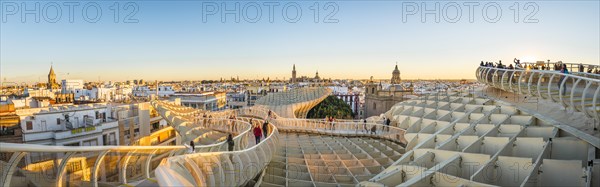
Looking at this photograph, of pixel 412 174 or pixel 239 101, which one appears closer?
pixel 412 174

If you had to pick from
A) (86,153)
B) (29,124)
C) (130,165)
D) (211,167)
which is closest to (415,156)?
(211,167)

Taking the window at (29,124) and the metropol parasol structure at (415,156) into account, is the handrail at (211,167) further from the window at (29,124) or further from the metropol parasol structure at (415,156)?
the window at (29,124)

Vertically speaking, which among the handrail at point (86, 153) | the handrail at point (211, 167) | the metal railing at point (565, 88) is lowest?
the handrail at point (211, 167)

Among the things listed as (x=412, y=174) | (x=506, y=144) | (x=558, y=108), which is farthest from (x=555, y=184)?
(x=558, y=108)

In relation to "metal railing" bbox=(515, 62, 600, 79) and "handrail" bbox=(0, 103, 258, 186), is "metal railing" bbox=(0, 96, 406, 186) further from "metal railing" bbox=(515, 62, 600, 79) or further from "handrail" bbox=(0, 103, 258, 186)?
"metal railing" bbox=(515, 62, 600, 79)

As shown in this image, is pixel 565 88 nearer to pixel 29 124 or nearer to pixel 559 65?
pixel 559 65

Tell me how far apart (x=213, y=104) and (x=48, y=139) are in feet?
144

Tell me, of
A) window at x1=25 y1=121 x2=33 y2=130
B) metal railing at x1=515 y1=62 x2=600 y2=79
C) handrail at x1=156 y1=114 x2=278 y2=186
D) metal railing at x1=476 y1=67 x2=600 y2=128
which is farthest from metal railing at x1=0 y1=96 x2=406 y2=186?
window at x1=25 y1=121 x2=33 y2=130

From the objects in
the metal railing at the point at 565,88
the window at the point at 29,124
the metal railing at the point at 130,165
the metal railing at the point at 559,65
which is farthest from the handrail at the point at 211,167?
the window at the point at 29,124

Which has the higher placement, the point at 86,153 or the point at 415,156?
the point at 86,153

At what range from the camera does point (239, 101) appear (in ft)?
279

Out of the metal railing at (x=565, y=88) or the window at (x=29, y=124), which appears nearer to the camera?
the metal railing at (x=565, y=88)

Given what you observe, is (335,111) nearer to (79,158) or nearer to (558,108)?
(558,108)

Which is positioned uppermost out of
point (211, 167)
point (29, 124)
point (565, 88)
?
point (565, 88)
